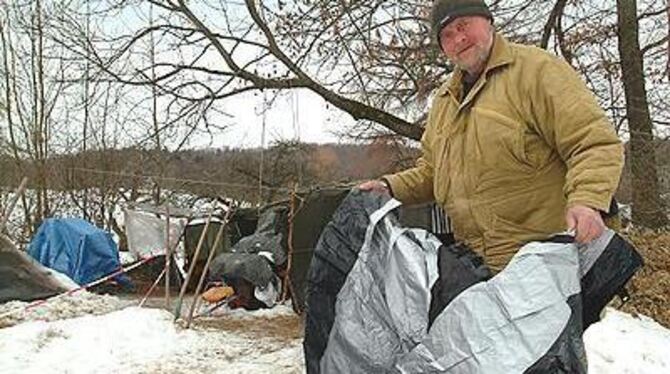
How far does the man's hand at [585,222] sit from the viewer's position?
2006 millimetres

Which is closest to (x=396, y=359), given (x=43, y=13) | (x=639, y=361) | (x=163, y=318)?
(x=639, y=361)

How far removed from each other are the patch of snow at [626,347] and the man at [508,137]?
2.86m

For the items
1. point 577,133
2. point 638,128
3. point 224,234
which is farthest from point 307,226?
point 577,133

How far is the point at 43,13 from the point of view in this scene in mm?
14523

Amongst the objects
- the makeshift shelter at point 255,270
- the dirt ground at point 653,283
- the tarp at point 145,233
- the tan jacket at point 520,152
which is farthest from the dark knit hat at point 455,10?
the tarp at point 145,233

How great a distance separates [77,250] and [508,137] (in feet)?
35.4

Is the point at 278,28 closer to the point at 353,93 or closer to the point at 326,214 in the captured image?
the point at 353,93

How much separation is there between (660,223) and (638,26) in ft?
9.60

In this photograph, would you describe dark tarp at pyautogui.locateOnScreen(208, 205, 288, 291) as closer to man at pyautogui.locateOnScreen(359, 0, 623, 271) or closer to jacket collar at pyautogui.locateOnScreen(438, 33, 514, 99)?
man at pyautogui.locateOnScreen(359, 0, 623, 271)

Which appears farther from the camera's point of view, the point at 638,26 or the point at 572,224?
the point at 638,26

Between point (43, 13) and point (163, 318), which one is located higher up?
point (43, 13)

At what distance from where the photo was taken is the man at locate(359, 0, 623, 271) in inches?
84.0

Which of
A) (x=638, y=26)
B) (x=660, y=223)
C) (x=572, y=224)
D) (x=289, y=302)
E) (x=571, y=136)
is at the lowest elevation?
(x=289, y=302)

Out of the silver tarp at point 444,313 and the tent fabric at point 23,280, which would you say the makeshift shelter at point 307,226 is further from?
the silver tarp at point 444,313
